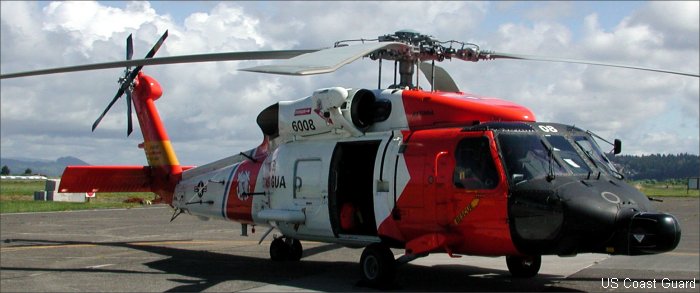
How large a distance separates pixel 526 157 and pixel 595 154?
1222 mm

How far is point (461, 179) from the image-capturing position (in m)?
10.2

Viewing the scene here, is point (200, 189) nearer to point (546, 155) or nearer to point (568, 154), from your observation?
point (546, 155)

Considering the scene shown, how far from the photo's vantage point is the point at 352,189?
1223 cm

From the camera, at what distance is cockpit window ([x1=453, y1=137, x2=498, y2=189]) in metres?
9.91

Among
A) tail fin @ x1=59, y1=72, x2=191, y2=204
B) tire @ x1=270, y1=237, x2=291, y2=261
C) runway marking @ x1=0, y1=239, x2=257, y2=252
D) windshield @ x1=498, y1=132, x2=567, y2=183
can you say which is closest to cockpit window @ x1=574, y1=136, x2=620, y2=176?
windshield @ x1=498, y1=132, x2=567, y2=183

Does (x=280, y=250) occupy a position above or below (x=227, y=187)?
below

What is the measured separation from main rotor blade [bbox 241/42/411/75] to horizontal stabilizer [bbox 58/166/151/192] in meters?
9.04

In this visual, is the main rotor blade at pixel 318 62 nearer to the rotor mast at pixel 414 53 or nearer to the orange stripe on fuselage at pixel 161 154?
the rotor mast at pixel 414 53

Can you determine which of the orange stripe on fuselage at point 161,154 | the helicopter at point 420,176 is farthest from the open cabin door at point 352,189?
the orange stripe on fuselage at point 161,154

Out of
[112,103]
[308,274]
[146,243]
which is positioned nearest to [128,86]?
→ [112,103]

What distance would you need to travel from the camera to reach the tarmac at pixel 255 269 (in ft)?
36.3

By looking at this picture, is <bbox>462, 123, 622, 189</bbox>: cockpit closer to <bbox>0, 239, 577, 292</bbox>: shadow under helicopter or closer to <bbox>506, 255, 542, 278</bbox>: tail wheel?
<bbox>0, 239, 577, 292</bbox>: shadow under helicopter

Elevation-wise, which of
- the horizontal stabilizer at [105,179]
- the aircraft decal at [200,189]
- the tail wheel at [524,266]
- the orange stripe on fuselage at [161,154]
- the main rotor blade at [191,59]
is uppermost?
the main rotor blade at [191,59]

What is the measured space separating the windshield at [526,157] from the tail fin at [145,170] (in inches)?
341
